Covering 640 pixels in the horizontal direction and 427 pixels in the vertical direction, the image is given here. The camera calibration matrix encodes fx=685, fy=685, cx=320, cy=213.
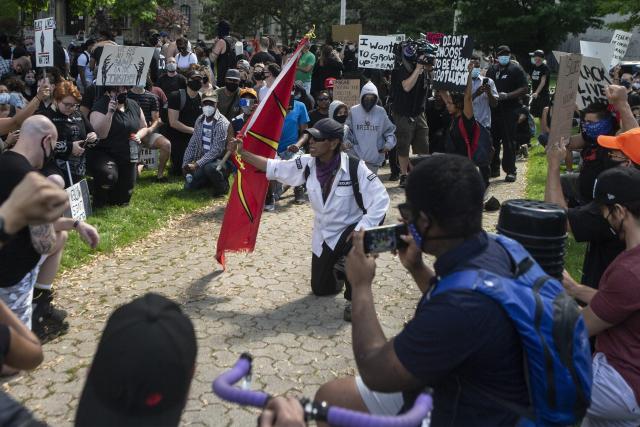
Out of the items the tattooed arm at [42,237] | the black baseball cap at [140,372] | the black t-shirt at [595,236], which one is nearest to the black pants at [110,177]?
the tattooed arm at [42,237]

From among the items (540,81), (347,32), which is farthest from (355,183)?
(347,32)

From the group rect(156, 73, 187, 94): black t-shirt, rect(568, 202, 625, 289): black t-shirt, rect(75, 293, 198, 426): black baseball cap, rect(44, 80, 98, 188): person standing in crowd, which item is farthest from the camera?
rect(156, 73, 187, 94): black t-shirt

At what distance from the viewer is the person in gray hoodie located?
33.1ft

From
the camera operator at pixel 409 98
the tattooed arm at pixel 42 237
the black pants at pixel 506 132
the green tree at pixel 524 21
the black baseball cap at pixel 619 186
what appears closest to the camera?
the black baseball cap at pixel 619 186

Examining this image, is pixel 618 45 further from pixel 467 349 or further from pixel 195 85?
pixel 467 349

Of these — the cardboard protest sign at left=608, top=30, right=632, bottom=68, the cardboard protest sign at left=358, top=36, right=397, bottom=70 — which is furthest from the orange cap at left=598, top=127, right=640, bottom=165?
the cardboard protest sign at left=358, top=36, right=397, bottom=70

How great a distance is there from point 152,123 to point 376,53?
486 cm

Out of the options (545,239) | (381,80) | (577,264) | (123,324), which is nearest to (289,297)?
(577,264)

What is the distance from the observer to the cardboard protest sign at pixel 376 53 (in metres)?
13.4

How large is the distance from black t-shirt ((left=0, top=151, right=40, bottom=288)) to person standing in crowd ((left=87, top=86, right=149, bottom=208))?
15.8ft

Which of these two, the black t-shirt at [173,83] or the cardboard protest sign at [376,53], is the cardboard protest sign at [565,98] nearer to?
the cardboard protest sign at [376,53]

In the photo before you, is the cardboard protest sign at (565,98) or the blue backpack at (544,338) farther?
the cardboard protest sign at (565,98)

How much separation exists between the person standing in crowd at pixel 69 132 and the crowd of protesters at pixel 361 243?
2 cm

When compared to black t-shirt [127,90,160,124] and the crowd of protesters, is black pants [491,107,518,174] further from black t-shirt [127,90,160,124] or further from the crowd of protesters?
black t-shirt [127,90,160,124]
